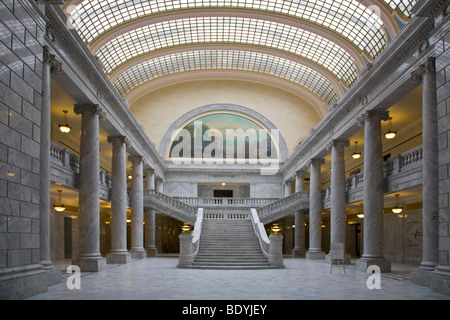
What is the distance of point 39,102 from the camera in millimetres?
13445

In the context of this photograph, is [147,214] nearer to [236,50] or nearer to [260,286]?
[236,50]

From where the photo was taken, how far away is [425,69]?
15.8 metres

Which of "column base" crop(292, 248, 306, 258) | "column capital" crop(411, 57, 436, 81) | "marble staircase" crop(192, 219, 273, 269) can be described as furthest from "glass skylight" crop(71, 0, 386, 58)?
"column base" crop(292, 248, 306, 258)

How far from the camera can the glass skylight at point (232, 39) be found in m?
33.9

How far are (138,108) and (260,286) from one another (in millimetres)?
33482

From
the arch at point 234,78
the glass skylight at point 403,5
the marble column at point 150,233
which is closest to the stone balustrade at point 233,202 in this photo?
the marble column at point 150,233

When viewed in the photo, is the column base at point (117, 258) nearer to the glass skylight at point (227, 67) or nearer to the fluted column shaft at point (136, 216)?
the fluted column shaft at point (136, 216)

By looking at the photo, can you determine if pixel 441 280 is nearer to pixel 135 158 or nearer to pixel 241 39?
pixel 135 158

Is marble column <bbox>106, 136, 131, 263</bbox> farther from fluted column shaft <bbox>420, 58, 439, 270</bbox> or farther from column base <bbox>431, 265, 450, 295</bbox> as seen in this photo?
column base <bbox>431, 265, 450, 295</bbox>

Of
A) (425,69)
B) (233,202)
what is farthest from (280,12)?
(425,69)

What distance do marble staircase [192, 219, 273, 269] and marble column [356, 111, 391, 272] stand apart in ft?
15.8

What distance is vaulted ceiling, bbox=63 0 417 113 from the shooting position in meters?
28.1

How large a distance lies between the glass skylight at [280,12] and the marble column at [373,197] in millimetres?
7632

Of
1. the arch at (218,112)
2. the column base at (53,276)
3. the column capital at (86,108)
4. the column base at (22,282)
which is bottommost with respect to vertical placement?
the column base at (53,276)
